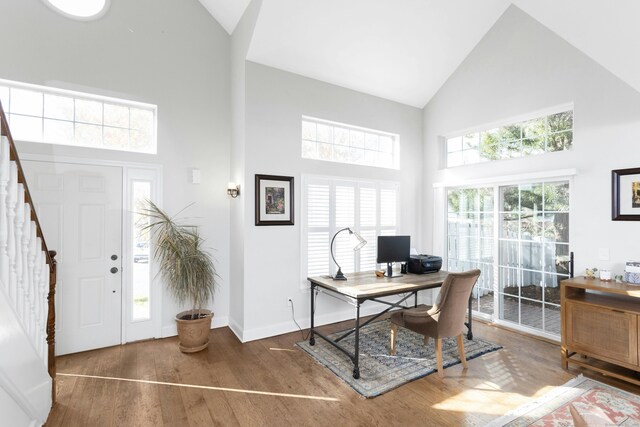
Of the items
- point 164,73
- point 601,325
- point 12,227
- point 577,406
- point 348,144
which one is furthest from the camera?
point 348,144

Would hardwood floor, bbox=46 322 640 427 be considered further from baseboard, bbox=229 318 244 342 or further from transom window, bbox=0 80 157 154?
transom window, bbox=0 80 157 154

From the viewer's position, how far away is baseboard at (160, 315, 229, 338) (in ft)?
12.5

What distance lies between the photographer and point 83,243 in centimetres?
339

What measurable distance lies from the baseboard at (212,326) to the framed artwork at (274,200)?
56.7 inches

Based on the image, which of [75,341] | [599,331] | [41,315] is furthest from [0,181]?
[599,331]

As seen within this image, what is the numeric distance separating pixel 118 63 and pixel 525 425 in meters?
5.02

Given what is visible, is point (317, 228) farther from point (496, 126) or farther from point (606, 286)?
point (606, 286)

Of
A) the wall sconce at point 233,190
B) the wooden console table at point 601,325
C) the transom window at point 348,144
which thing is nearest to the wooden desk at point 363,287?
the wooden console table at point 601,325

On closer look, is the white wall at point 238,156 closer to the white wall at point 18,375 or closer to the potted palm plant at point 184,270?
the potted palm plant at point 184,270

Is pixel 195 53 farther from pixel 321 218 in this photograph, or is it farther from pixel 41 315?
pixel 41 315

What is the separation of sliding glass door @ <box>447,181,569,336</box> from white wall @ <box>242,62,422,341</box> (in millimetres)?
1748

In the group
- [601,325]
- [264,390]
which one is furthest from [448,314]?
[264,390]

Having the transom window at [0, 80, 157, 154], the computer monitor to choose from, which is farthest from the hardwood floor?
the transom window at [0, 80, 157, 154]

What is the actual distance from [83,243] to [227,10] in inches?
126
